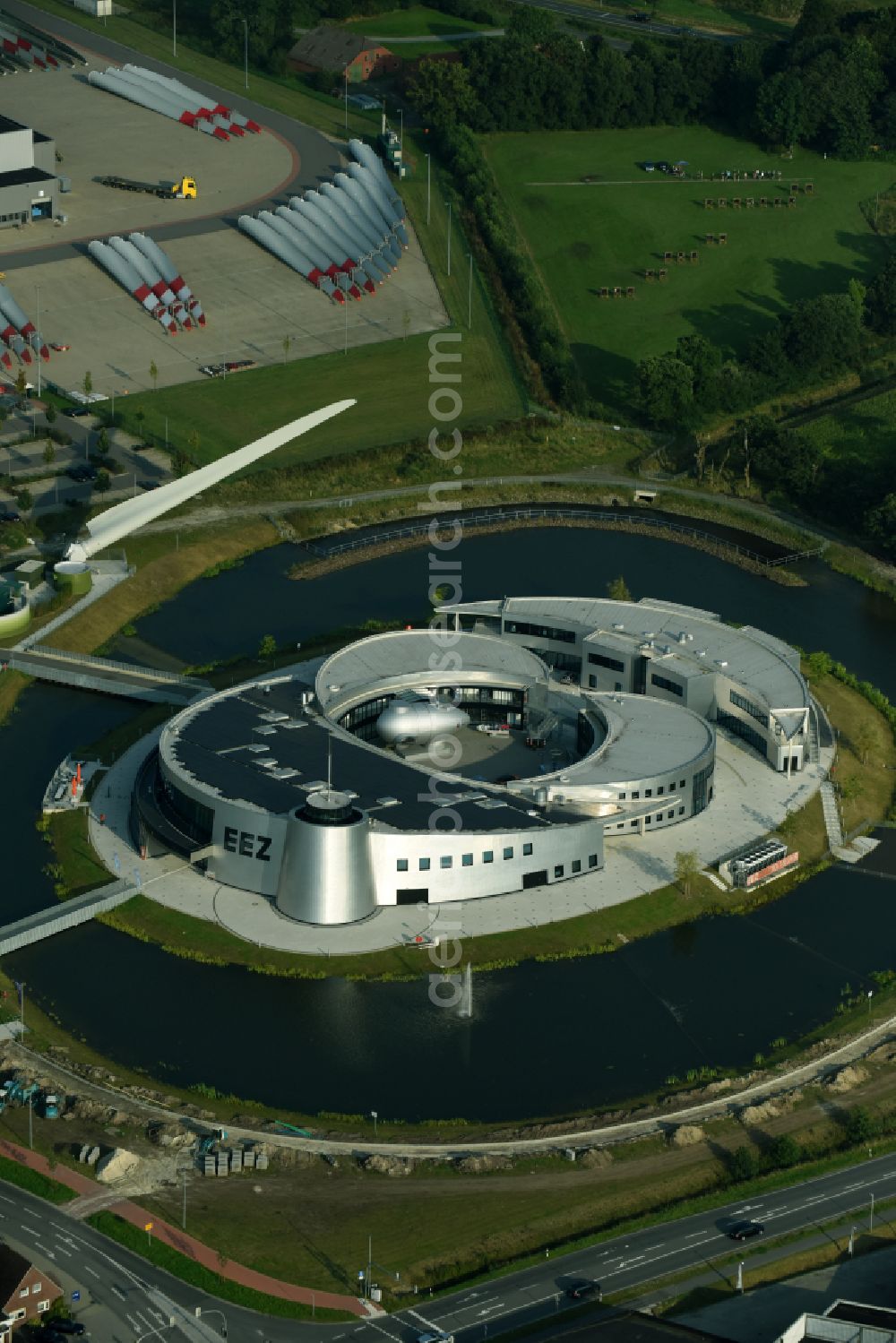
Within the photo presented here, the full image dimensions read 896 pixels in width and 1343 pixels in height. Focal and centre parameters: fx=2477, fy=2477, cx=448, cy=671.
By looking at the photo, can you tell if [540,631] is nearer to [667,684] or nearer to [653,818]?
[667,684]

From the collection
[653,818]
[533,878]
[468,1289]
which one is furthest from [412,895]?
[468,1289]


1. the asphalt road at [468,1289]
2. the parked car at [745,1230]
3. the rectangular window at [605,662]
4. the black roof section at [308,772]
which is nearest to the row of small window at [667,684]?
the rectangular window at [605,662]

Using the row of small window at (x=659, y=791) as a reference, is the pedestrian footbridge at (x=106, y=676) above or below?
below

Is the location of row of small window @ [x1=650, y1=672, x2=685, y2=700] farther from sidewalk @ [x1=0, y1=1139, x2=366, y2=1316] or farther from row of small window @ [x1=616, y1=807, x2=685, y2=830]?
sidewalk @ [x1=0, y1=1139, x2=366, y2=1316]

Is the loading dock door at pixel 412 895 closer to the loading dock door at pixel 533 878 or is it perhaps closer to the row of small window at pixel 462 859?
the row of small window at pixel 462 859

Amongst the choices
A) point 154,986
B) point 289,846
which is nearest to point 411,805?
point 289,846

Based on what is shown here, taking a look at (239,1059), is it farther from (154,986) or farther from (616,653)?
(616,653)
